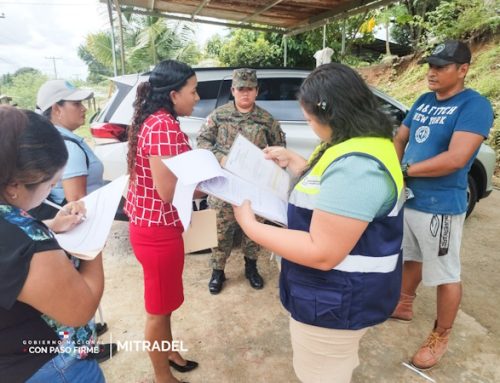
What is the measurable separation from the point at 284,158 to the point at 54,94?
48.3 inches

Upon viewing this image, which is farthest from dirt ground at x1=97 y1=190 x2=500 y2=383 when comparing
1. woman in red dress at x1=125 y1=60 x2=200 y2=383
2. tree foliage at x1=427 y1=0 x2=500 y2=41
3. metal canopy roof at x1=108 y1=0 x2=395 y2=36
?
tree foliage at x1=427 y1=0 x2=500 y2=41

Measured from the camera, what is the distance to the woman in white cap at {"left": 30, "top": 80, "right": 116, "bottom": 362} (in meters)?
1.60

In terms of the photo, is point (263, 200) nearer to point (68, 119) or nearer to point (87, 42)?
point (68, 119)

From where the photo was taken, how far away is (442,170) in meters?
1.86

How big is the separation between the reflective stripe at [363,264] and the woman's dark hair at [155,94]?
1.01m

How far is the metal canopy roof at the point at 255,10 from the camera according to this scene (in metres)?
Result: 3.88

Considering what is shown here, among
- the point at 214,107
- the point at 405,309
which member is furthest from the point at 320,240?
the point at 214,107

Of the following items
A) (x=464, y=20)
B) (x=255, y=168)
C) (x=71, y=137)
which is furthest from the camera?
(x=464, y=20)

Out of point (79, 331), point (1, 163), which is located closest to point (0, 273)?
point (1, 163)

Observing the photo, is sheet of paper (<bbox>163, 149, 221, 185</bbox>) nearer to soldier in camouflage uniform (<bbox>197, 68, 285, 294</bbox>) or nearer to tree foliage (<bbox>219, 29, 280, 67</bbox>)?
soldier in camouflage uniform (<bbox>197, 68, 285, 294</bbox>)

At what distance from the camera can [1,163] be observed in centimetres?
77

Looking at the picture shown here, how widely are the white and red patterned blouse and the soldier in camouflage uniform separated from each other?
1215mm

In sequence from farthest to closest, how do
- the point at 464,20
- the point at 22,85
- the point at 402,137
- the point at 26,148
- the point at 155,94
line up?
the point at 22,85
the point at 464,20
the point at 402,137
the point at 155,94
the point at 26,148

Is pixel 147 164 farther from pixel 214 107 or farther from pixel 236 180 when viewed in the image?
pixel 214 107
